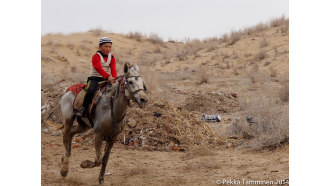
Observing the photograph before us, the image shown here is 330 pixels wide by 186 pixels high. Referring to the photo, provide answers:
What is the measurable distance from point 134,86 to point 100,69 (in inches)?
43.2

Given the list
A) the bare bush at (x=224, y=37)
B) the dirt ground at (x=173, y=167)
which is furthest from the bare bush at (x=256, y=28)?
the dirt ground at (x=173, y=167)

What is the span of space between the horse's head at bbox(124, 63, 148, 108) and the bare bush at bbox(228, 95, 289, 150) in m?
4.35

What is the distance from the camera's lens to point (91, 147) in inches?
434

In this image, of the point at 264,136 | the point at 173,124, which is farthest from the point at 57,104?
the point at 264,136

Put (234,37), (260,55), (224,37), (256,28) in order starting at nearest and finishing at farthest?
(260,55) → (234,37) → (256,28) → (224,37)

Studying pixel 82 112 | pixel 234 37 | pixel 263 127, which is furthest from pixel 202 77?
pixel 82 112

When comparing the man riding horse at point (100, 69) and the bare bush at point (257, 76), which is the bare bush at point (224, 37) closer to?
the bare bush at point (257, 76)

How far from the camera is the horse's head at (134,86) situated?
237 inches

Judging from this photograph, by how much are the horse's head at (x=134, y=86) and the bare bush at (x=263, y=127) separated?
171 inches

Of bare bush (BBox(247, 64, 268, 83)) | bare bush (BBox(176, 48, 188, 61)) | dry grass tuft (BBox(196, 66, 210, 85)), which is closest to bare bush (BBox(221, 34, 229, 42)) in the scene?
bare bush (BBox(176, 48, 188, 61))

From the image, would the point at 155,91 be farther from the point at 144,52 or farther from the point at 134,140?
the point at 144,52

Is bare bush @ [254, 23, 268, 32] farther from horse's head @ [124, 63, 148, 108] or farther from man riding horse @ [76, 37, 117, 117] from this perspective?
horse's head @ [124, 63, 148, 108]

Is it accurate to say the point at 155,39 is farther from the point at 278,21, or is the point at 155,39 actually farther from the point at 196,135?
the point at 196,135

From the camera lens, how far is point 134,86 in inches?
242
